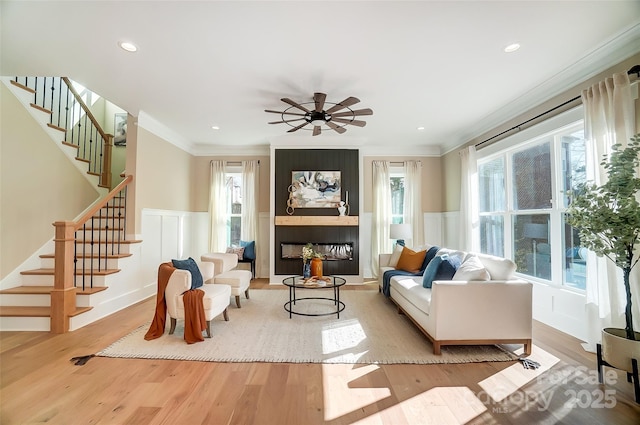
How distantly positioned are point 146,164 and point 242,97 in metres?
2.13

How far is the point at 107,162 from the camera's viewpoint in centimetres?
565

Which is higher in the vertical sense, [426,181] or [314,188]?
[426,181]

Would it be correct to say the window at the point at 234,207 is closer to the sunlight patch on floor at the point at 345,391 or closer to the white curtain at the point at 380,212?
the white curtain at the point at 380,212

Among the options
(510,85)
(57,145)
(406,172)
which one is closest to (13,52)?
(57,145)

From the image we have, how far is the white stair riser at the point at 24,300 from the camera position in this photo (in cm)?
347

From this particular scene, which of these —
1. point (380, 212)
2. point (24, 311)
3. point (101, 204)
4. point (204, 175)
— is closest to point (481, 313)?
point (380, 212)

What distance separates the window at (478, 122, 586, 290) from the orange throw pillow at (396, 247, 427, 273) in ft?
4.28

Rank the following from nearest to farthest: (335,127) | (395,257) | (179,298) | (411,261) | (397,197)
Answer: (179,298)
(335,127)
(411,261)
(395,257)
(397,197)

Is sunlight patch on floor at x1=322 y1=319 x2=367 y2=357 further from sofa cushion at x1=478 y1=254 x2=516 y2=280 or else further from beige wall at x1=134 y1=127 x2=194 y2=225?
beige wall at x1=134 y1=127 x2=194 y2=225

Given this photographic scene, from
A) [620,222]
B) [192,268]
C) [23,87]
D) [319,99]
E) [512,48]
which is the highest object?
[23,87]

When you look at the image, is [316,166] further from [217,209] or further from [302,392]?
[302,392]

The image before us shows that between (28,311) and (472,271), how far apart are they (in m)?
4.89

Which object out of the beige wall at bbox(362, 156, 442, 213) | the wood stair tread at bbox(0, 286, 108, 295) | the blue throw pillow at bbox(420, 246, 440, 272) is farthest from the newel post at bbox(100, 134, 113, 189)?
the blue throw pillow at bbox(420, 246, 440, 272)

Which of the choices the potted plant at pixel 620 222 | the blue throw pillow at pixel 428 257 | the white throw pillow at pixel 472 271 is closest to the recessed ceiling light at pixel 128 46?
the white throw pillow at pixel 472 271
